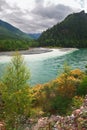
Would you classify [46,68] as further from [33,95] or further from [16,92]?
[16,92]

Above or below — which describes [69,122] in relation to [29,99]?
above

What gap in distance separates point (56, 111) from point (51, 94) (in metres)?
5.90

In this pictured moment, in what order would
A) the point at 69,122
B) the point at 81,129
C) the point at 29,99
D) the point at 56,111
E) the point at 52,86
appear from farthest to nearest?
1. the point at 52,86
2. the point at 29,99
3. the point at 56,111
4. the point at 69,122
5. the point at 81,129

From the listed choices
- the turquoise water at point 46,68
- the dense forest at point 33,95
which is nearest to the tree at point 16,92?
the dense forest at point 33,95

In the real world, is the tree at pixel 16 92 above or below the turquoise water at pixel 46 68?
above

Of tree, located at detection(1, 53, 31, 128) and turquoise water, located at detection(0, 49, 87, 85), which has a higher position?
tree, located at detection(1, 53, 31, 128)

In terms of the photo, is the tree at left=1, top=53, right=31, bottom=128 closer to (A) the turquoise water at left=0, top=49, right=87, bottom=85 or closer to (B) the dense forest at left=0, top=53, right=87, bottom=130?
(B) the dense forest at left=0, top=53, right=87, bottom=130

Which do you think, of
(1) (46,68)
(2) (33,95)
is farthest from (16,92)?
(1) (46,68)

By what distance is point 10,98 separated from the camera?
33.8 m

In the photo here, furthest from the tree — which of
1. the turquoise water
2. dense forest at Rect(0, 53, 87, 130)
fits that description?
the turquoise water

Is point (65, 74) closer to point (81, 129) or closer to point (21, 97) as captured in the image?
point (21, 97)

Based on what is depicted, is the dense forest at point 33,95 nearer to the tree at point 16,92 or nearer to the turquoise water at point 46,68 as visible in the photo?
the tree at point 16,92

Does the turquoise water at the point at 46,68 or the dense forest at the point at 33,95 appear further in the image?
the turquoise water at the point at 46,68

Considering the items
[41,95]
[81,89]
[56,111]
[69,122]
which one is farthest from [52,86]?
[69,122]
